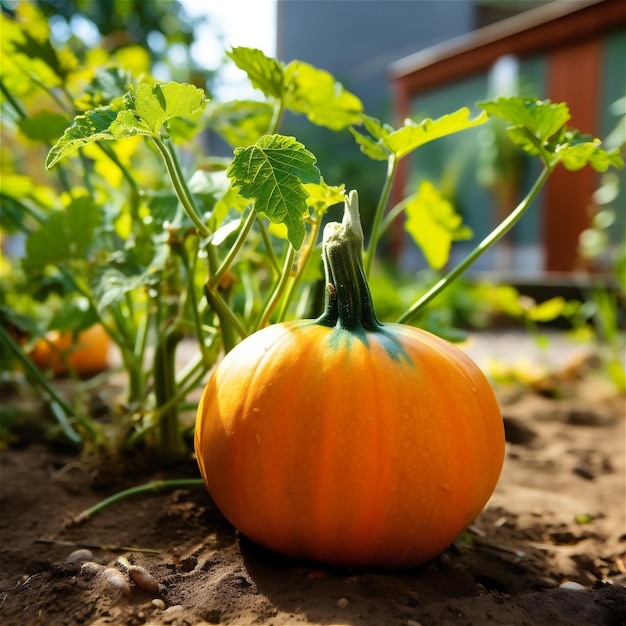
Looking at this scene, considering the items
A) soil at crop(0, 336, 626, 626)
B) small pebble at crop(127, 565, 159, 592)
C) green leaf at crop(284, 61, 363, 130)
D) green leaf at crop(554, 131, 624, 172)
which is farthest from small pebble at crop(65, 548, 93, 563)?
green leaf at crop(554, 131, 624, 172)

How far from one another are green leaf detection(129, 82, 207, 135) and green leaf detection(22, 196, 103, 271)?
0.47 m

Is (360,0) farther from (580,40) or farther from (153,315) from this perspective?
(153,315)

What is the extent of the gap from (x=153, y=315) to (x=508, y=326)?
162 inches

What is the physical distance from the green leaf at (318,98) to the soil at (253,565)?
26.3 inches

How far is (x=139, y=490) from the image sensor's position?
1.12 meters

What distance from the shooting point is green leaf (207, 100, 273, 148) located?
1.34 meters

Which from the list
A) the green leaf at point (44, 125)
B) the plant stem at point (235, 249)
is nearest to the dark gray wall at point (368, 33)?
the green leaf at point (44, 125)

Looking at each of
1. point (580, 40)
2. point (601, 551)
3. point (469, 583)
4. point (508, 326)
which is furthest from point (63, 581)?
point (580, 40)

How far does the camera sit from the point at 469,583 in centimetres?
88

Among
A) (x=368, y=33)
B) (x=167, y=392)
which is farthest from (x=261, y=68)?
(x=368, y=33)

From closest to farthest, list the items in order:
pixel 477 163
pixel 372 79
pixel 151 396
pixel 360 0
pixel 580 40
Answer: pixel 151 396 → pixel 580 40 → pixel 477 163 → pixel 360 0 → pixel 372 79

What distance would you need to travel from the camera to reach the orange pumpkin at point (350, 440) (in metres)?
0.81

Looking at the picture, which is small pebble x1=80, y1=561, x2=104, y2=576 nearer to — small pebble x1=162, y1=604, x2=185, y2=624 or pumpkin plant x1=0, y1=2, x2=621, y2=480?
small pebble x1=162, y1=604, x2=185, y2=624

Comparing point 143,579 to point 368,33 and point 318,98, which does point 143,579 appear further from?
point 368,33
